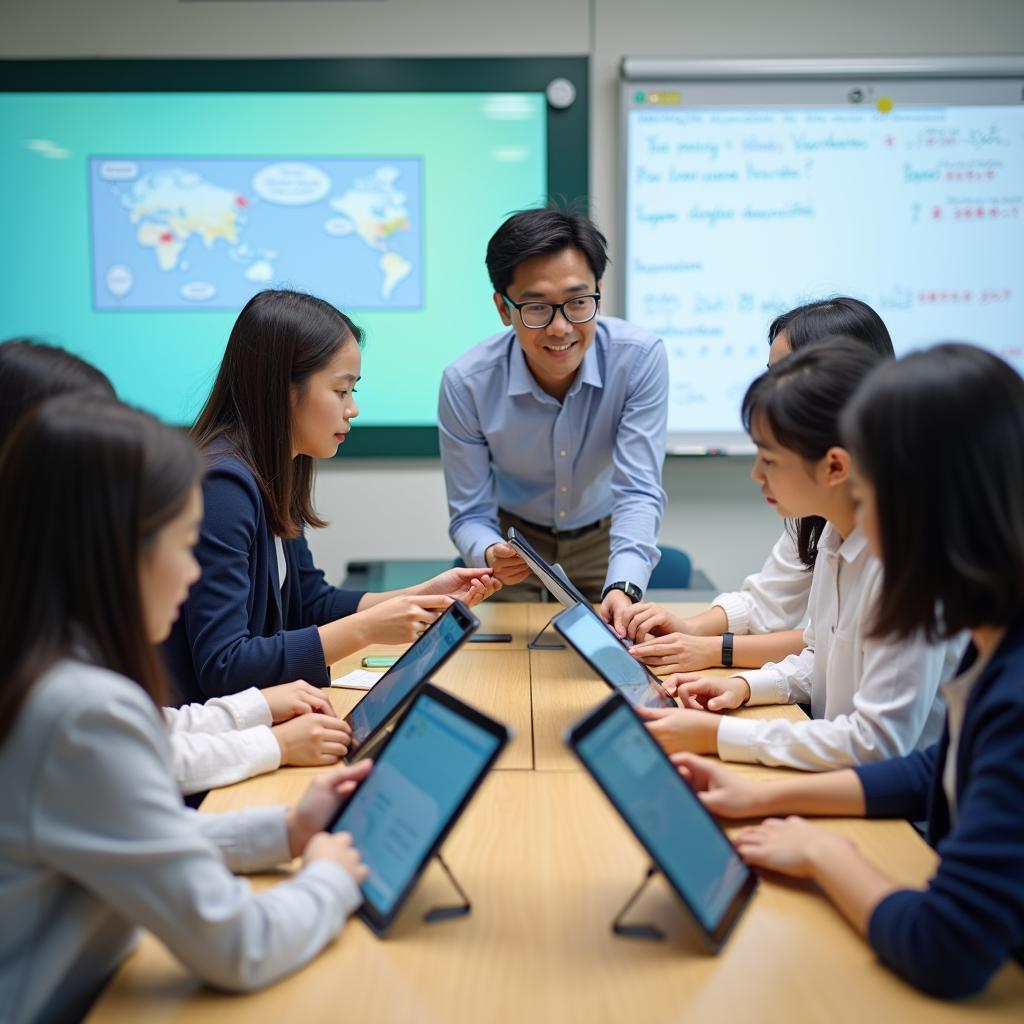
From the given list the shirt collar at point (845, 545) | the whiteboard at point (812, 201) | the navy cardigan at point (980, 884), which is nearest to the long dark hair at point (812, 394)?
the shirt collar at point (845, 545)

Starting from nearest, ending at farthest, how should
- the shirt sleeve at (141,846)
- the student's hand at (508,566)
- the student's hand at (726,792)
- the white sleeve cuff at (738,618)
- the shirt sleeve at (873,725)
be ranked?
the shirt sleeve at (141,846) < the student's hand at (726,792) < the shirt sleeve at (873,725) < the white sleeve cuff at (738,618) < the student's hand at (508,566)

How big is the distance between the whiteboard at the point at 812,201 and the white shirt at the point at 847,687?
2.38 m

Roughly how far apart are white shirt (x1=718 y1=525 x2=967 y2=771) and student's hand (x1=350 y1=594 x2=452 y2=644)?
0.55 metres

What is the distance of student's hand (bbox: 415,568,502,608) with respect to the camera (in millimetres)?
2096

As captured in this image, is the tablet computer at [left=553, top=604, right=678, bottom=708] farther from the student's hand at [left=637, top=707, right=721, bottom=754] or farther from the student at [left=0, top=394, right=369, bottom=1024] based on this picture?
the student at [left=0, top=394, right=369, bottom=1024]

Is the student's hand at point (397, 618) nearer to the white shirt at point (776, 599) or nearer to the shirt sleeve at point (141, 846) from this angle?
the white shirt at point (776, 599)

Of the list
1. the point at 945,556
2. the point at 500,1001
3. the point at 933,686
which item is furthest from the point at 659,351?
the point at 500,1001

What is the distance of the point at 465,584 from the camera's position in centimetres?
212

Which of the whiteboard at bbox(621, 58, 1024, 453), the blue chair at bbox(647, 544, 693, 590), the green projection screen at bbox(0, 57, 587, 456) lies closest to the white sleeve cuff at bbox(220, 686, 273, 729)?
the blue chair at bbox(647, 544, 693, 590)

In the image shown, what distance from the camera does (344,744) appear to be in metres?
1.51

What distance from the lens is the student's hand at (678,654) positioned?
6.37 ft

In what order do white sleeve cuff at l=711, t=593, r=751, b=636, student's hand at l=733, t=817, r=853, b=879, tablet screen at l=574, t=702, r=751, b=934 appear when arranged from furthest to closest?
1. white sleeve cuff at l=711, t=593, r=751, b=636
2. student's hand at l=733, t=817, r=853, b=879
3. tablet screen at l=574, t=702, r=751, b=934

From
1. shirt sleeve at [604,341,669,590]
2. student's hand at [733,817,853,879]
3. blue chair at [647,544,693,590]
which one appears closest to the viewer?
student's hand at [733,817,853,879]

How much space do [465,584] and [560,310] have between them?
0.74m
